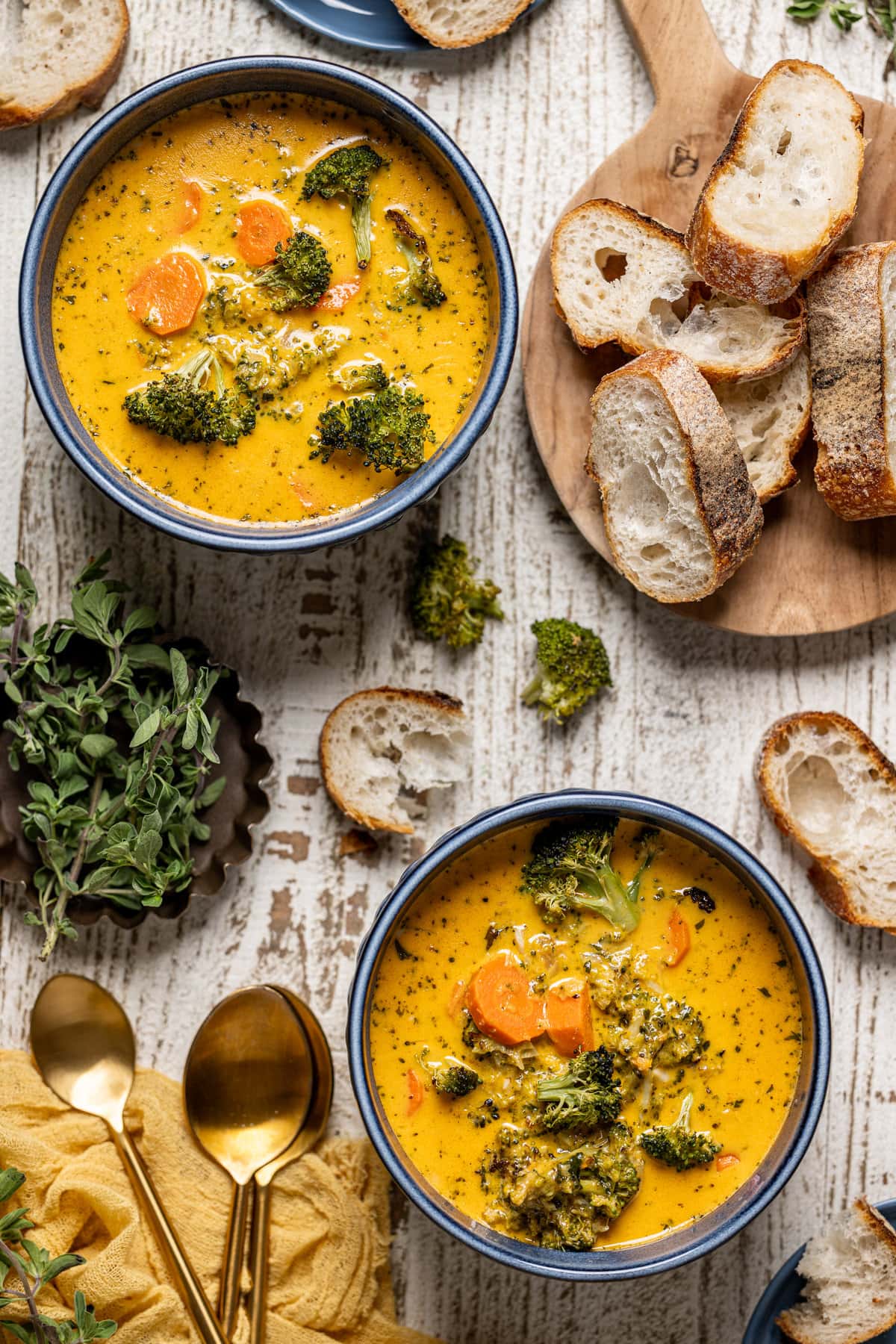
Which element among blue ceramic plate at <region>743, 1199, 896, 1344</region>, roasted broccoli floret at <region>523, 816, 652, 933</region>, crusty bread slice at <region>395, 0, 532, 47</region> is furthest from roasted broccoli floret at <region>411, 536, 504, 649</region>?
blue ceramic plate at <region>743, 1199, 896, 1344</region>

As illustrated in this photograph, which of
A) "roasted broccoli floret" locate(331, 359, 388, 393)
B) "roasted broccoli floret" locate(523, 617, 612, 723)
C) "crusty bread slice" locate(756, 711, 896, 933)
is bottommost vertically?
"crusty bread slice" locate(756, 711, 896, 933)

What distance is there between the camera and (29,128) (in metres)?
2.69

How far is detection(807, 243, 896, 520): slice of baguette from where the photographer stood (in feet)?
8.12

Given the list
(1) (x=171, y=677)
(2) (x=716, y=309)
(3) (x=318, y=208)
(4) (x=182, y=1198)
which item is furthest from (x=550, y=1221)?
(3) (x=318, y=208)

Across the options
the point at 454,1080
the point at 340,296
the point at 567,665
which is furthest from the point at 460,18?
the point at 454,1080

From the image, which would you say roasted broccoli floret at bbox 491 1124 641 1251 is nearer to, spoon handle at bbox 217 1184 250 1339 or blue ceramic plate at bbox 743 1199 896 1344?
blue ceramic plate at bbox 743 1199 896 1344

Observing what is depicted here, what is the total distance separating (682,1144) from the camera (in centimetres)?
237

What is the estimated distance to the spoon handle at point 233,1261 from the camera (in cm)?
259

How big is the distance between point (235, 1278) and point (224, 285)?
206 centimetres

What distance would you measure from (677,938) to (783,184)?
1.56 meters

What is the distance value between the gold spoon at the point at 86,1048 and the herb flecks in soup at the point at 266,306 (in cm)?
111

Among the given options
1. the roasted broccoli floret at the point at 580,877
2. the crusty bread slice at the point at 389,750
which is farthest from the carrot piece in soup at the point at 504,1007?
the crusty bread slice at the point at 389,750

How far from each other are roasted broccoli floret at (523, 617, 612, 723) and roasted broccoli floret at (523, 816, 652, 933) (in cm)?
35

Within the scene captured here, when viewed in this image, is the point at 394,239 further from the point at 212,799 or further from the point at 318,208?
the point at 212,799
